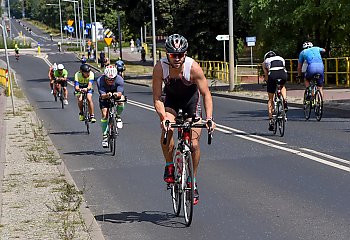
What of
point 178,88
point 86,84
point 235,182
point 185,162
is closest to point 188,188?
point 185,162

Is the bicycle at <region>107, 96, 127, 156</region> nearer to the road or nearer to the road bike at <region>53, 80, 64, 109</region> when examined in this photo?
the road

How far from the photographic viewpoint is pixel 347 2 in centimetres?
3175

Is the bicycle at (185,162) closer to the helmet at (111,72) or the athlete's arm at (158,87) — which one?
the athlete's arm at (158,87)

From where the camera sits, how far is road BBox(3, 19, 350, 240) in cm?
762

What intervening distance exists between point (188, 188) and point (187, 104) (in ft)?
2.80

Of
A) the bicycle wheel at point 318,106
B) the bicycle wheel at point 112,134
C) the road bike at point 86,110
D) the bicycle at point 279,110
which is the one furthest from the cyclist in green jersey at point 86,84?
the bicycle wheel at point 318,106

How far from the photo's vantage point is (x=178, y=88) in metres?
7.79

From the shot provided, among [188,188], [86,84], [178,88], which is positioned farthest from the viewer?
[86,84]

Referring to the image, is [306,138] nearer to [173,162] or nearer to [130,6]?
[173,162]

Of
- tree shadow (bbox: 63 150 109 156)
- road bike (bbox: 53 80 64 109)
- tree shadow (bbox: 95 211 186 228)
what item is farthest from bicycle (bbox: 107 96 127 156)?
road bike (bbox: 53 80 64 109)

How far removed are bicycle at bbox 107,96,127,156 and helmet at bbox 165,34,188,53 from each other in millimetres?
6602

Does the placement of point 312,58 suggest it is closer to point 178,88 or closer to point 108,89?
point 108,89

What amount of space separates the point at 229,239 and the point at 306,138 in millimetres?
7873

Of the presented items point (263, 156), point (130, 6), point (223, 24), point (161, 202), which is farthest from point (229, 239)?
point (130, 6)
